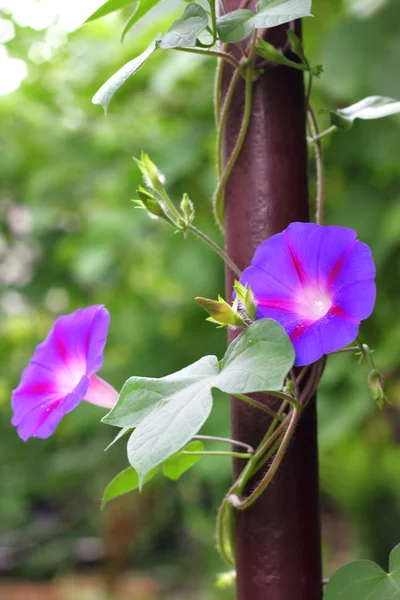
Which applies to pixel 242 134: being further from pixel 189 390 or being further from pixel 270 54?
pixel 189 390

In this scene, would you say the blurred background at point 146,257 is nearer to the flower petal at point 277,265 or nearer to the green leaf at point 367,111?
the green leaf at point 367,111

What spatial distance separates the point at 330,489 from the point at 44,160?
1.10 m

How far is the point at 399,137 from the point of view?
3.71 ft

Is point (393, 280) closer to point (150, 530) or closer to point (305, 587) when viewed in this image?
point (305, 587)

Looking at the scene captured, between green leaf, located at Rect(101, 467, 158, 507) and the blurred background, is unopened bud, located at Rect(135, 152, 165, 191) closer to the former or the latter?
green leaf, located at Rect(101, 467, 158, 507)

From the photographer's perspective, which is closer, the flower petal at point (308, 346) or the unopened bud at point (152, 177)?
the flower petal at point (308, 346)

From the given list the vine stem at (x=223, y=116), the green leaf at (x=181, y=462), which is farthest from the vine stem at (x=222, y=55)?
the green leaf at (x=181, y=462)

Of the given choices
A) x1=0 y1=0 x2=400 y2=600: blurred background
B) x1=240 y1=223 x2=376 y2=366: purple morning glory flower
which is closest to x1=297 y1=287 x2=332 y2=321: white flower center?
x1=240 y1=223 x2=376 y2=366: purple morning glory flower

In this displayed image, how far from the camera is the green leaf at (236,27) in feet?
1.29

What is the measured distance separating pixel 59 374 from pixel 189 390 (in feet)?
0.49

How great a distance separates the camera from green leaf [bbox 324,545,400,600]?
371mm

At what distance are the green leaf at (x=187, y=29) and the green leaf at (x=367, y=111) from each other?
120mm

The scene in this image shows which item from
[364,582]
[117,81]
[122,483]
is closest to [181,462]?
[122,483]

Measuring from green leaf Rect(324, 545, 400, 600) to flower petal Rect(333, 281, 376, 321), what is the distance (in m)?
0.14
